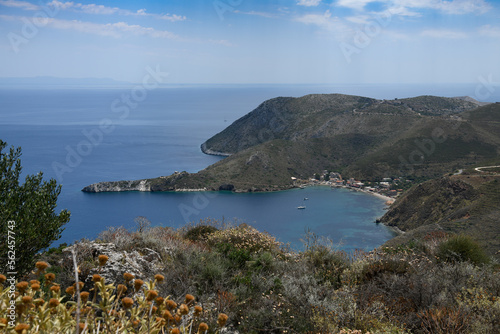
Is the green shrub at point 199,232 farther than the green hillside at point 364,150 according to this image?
No

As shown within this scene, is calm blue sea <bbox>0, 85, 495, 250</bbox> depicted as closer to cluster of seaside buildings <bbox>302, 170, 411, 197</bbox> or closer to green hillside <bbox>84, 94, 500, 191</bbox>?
cluster of seaside buildings <bbox>302, 170, 411, 197</bbox>

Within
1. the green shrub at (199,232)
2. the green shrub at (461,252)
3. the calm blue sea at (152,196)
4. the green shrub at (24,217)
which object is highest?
the green shrub at (24,217)

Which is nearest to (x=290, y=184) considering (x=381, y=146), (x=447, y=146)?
(x=381, y=146)

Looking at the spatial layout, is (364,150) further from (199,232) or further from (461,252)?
(461,252)

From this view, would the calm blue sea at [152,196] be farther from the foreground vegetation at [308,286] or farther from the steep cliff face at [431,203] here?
the foreground vegetation at [308,286]

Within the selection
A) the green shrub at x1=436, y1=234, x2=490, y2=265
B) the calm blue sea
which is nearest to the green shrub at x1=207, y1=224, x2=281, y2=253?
the green shrub at x1=436, y1=234, x2=490, y2=265

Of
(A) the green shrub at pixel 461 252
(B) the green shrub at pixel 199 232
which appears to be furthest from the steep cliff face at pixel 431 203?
(B) the green shrub at pixel 199 232
